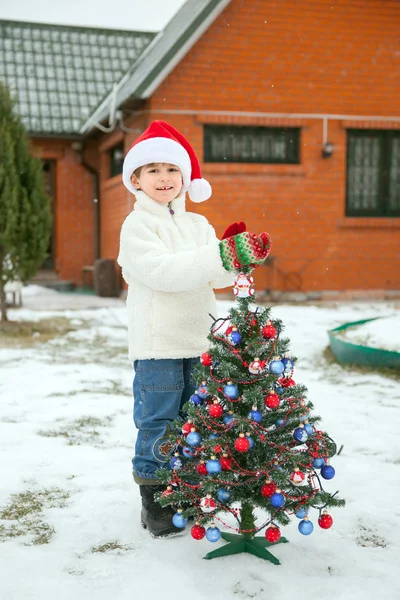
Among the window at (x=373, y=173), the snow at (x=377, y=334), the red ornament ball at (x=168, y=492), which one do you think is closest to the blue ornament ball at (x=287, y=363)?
the red ornament ball at (x=168, y=492)

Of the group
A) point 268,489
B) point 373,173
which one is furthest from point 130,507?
point 373,173

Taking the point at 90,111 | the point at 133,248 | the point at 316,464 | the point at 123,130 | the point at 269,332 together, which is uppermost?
the point at 90,111

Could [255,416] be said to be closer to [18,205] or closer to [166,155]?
[166,155]

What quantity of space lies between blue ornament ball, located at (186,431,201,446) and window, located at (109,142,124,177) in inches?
431

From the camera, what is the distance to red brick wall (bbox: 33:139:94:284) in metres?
14.9

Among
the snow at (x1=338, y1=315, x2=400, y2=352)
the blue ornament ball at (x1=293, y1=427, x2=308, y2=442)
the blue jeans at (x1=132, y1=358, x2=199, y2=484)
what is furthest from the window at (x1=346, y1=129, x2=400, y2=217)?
the blue ornament ball at (x1=293, y1=427, x2=308, y2=442)

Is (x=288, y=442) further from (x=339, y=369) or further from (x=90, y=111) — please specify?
(x=90, y=111)

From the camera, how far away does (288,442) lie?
241 centimetres

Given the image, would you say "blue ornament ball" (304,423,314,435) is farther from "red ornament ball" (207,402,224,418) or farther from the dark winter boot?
the dark winter boot

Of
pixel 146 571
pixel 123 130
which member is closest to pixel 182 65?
pixel 123 130

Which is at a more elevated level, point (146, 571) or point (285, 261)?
point (285, 261)

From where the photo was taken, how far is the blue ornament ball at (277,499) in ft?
7.50

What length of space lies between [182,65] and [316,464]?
1001 centimetres

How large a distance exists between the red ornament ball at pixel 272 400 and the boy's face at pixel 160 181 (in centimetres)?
93
